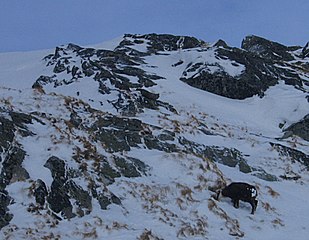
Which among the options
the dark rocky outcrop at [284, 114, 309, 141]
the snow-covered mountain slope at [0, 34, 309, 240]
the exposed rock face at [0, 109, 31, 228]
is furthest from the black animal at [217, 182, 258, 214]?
the dark rocky outcrop at [284, 114, 309, 141]

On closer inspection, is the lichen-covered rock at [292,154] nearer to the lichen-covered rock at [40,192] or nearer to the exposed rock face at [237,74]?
the exposed rock face at [237,74]

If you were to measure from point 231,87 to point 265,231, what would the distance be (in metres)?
23.2

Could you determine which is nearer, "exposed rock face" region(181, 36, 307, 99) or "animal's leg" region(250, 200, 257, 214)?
"animal's leg" region(250, 200, 257, 214)

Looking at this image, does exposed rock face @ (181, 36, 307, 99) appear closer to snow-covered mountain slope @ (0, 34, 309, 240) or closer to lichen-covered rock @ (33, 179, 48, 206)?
snow-covered mountain slope @ (0, 34, 309, 240)

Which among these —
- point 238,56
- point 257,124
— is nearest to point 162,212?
point 257,124

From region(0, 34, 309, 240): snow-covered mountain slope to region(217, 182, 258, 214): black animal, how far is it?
A: 33 cm

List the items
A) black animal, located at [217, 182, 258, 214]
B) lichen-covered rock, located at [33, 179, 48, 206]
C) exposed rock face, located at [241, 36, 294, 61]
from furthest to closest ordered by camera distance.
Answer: exposed rock face, located at [241, 36, 294, 61] → black animal, located at [217, 182, 258, 214] → lichen-covered rock, located at [33, 179, 48, 206]

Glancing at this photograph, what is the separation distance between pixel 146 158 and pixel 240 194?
356 centimetres

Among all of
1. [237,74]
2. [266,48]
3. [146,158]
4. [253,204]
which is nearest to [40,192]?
[146,158]

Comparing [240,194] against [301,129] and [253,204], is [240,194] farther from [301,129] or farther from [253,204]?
[301,129]

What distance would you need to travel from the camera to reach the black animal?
626 inches

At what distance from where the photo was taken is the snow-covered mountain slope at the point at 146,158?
41.5 feet

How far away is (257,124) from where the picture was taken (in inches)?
1188

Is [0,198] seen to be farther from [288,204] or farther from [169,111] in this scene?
Result: [169,111]
